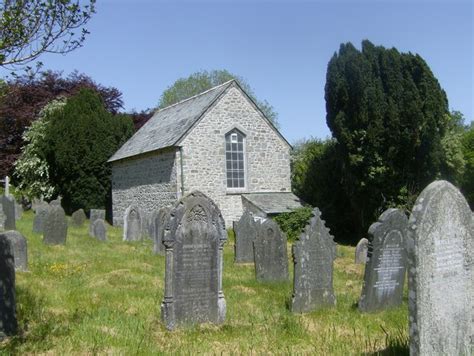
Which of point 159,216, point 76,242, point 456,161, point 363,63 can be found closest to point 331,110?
point 363,63

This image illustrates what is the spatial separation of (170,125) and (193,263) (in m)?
18.7

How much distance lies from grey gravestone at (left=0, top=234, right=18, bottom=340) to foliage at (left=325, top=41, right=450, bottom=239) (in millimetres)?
15298

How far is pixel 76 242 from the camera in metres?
16.4

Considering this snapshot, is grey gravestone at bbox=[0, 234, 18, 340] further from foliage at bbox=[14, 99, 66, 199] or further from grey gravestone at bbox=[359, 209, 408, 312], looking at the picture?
foliage at bbox=[14, 99, 66, 199]

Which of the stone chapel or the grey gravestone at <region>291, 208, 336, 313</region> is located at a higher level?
the stone chapel

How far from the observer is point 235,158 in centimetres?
2361

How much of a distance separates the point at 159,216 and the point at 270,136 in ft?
33.9

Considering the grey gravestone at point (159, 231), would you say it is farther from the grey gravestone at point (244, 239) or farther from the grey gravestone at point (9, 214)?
the grey gravestone at point (9, 214)

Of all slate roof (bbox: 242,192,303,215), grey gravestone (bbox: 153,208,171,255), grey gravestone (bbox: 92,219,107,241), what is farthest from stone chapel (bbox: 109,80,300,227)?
grey gravestone (bbox: 153,208,171,255)

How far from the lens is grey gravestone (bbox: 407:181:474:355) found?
457 centimetres

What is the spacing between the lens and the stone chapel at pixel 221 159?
2230 cm

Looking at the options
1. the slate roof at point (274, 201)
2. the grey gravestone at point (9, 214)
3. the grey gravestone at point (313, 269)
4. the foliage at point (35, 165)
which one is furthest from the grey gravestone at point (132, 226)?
the foliage at point (35, 165)

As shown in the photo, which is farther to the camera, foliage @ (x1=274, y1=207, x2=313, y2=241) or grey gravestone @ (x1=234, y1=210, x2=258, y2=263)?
foliage @ (x1=274, y1=207, x2=313, y2=241)

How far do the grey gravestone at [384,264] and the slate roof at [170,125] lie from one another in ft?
49.2
